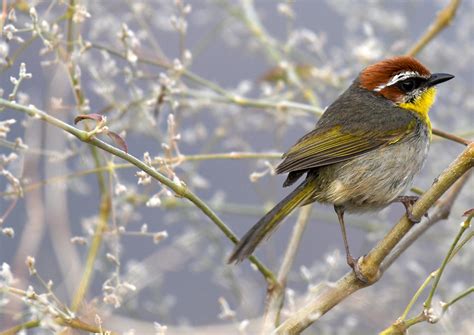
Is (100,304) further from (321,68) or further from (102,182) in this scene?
(321,68)

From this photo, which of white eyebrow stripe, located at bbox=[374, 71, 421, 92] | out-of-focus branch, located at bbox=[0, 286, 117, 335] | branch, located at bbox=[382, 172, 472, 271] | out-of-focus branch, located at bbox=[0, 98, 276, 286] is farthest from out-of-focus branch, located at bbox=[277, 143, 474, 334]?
white eyebrow stripe, located at bbox=[374, 71, 421, 92]

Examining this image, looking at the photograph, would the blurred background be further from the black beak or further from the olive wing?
the black beak

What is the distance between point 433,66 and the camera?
5.69m

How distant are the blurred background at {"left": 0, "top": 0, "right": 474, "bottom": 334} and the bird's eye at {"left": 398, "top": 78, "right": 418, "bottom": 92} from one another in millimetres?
402

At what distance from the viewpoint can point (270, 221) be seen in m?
3.12

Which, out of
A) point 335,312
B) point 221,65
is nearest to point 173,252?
point 335,312

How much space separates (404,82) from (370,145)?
0.44 m

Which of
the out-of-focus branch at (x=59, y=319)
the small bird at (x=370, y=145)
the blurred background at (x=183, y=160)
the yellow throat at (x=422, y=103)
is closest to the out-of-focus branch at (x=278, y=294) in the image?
the blurred background at (x=183, y=160)

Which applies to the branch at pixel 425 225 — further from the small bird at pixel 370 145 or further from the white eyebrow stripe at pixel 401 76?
the white eyebrow stripe at pixel 401 76

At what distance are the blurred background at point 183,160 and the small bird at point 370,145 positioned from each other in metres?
0.17

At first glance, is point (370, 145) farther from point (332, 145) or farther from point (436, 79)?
point (436, 79)

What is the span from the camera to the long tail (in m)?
2.81

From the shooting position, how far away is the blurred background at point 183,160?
330cm

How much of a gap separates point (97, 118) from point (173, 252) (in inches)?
90.6
